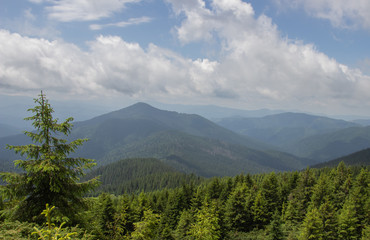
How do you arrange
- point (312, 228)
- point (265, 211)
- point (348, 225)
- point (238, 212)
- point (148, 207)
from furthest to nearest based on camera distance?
point (265, 211), point (238, 212), point (148, 207), point (348, 225), point (312, 228)

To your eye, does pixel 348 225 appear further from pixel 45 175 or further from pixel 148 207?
pixel 45 175

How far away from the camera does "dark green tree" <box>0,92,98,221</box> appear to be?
11.5m

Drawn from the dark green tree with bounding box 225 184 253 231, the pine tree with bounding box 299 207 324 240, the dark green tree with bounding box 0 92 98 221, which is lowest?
the dark green tree with bounding box 225 184 253 231

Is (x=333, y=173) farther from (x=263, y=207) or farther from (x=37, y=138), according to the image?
(x=37, y=138)

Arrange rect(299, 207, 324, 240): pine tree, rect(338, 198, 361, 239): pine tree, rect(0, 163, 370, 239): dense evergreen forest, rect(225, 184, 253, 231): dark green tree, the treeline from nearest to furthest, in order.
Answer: rect(299, 207, 324, 240): pine tree < rect(0, 163, 370, 239): dense evergreen forest < the treeline < rect(338, 198, 361, 239): pine tree < rect(225, 184, 253, 231): dark green tree

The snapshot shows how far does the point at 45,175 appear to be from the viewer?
11.7m

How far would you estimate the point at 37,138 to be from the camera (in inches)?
470

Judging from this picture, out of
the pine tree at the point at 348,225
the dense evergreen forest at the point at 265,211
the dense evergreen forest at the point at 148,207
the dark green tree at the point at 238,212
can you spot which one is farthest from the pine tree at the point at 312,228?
the dark green tree at the point at 238,212

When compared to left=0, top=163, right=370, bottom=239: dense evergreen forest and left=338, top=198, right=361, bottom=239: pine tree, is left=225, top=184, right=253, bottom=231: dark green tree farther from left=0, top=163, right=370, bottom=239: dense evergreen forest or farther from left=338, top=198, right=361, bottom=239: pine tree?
left=338, top=198, right=361, bottom=239: pine tree

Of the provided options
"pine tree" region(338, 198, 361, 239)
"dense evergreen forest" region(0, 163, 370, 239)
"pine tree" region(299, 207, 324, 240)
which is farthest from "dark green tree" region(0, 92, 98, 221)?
"pine tree" region(338, 198, 361, 239)

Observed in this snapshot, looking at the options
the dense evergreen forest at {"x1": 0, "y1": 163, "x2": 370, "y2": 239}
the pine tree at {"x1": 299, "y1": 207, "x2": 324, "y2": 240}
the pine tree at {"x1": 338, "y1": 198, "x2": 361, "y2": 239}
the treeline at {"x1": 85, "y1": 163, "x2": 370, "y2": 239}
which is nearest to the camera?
the pine tree at {"x1": 299, "y1": 207, "x2": 324, "y2": 240}

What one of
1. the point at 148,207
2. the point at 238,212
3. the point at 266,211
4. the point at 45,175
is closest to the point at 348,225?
the point at 266,211

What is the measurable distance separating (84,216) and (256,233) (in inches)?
1716

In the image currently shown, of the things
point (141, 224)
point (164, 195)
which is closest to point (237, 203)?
point (164, 195)
